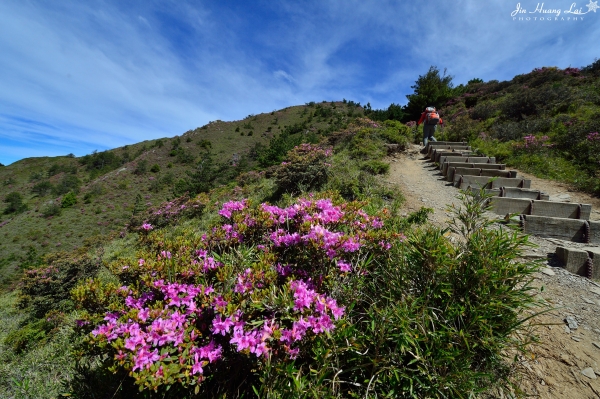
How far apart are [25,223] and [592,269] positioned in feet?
121

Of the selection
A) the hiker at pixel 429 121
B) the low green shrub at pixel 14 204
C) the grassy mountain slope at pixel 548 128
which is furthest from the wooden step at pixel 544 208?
the low green shrub at pixel 14 204

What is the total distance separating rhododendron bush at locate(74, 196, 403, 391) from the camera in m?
1.32

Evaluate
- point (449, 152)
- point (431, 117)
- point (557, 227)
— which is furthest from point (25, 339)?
point (431, 117)

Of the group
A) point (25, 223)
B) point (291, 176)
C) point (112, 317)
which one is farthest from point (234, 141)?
point (112, 317)

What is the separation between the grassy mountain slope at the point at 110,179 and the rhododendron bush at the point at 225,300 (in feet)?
44.5

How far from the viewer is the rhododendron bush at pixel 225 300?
1323 millimetres

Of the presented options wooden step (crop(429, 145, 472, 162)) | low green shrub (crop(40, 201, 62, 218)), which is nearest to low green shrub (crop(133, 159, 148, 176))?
low green shrub (crop(40, 201, 62, 218))

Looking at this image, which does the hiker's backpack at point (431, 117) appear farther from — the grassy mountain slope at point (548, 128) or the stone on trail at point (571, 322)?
the stone on trail at point (571, 322)

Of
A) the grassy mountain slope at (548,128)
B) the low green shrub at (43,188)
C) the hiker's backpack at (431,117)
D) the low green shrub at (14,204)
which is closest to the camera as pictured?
the grassy mountain slope at (548,128)

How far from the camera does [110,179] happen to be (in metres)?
29.5

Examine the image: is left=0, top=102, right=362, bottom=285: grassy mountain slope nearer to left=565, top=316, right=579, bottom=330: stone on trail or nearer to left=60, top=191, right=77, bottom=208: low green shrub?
left=60, top=191, right=77, bottom=208: low green shrub

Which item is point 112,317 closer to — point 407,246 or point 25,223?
point 407,246

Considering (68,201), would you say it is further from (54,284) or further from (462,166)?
(462,166)

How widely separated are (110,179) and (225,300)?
36200mm
